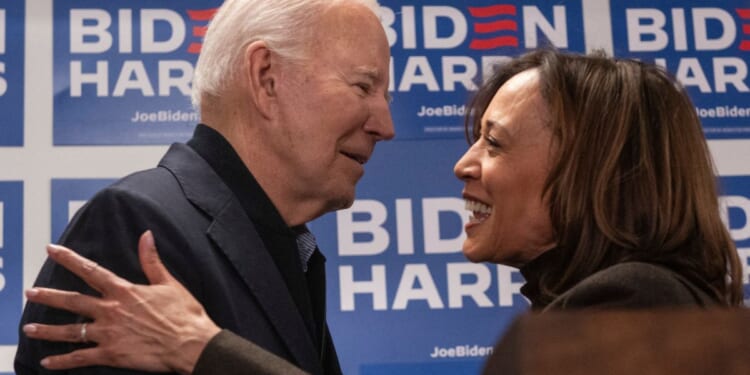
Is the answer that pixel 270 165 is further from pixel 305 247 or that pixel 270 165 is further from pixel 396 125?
pixel 396 125

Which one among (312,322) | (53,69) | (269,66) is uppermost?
(53,69)

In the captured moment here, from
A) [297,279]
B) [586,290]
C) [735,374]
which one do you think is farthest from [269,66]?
[735,374]

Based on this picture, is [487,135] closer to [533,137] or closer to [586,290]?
[533,137]

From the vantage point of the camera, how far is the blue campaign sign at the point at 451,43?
250 centimetres

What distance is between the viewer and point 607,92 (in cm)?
128

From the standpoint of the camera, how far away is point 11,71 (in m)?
2.41

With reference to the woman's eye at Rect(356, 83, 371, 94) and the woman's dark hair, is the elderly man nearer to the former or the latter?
the woman's eye at Rect(356, 83, 371, 94)

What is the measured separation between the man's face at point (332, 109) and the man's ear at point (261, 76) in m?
0.02

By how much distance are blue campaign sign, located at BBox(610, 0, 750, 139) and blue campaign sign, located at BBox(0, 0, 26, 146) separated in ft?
5.15

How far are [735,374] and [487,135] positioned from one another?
130 cm

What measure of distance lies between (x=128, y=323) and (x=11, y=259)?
1.45 metres

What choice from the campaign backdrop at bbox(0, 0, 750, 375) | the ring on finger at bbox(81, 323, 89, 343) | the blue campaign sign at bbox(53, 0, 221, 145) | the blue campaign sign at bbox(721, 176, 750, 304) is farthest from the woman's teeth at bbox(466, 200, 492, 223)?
the blue campaign sign at bbox(721, 176, 750, 304)

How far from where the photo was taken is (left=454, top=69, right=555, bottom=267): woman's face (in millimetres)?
1336

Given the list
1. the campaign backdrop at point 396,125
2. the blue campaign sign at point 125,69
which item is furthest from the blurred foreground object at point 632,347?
the blue campaign sign at point 125,69
